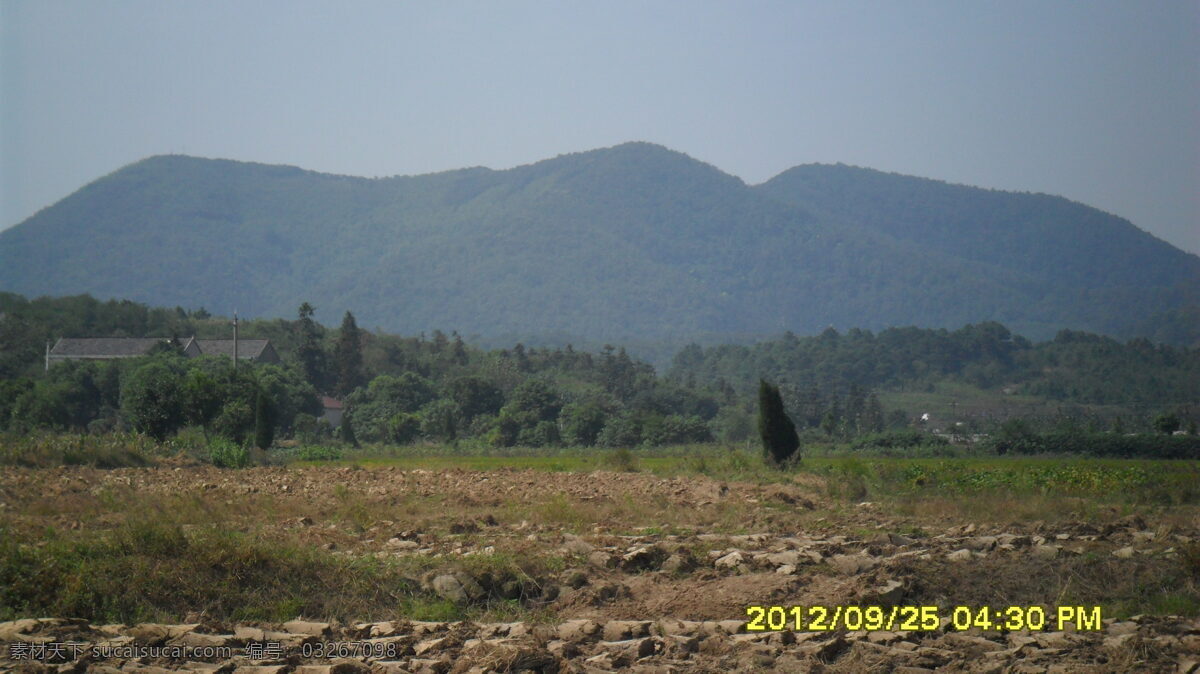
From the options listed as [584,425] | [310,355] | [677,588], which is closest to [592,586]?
[677,588]

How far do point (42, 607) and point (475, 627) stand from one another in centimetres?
410

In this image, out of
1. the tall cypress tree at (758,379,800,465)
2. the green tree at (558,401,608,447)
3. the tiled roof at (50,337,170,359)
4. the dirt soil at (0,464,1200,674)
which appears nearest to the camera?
the dirt soil at (0,464,1200,674)

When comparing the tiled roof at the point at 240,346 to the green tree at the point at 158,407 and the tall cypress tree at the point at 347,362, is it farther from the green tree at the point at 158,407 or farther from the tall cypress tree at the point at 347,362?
the green tree at the point at 158,407

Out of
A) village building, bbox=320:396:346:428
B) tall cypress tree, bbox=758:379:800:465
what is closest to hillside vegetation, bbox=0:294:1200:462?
village building, bbox=320:396:346:428

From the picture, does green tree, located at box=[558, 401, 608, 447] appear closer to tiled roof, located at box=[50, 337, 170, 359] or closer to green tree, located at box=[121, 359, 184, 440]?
green tree, located at box=[121, 359, 184, 440]

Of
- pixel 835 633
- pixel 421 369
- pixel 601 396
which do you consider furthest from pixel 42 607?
pixel 421 369

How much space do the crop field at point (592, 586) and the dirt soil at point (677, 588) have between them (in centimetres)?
3

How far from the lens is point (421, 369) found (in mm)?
76625

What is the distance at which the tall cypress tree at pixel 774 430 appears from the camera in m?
27.1

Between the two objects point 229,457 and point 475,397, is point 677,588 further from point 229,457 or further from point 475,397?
point 475,397

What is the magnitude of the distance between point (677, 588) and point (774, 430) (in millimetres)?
18012

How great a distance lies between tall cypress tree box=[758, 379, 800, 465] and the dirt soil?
9.53 m

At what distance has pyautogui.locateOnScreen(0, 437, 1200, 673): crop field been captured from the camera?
7.57 meters

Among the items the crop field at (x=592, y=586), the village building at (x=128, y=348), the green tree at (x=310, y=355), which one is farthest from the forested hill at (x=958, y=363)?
the crop field at (x=592, y=586)
